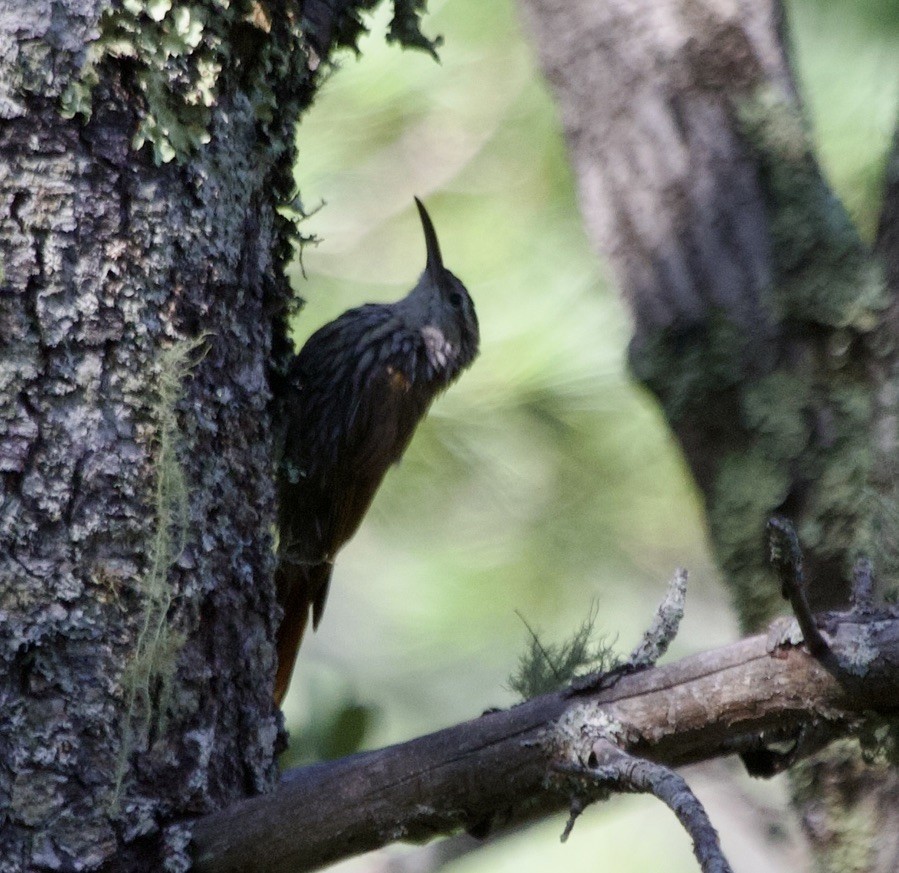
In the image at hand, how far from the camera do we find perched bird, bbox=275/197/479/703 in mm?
3129

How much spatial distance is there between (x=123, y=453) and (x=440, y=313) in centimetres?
192

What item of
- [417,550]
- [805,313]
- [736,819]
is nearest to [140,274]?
[805,313]

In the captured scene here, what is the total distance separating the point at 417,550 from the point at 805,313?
7.10ft

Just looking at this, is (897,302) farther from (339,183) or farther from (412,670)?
(412,670)

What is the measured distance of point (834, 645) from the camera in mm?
1402

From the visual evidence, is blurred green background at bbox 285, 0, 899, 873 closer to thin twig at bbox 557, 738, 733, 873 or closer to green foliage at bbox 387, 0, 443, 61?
green foliage at bbox 387, 0, 443, 61

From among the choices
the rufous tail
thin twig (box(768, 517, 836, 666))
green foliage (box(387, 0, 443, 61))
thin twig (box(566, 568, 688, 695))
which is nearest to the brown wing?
the rufous tail

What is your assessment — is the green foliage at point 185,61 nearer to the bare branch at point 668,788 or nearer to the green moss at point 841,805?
the bare branch at point 668,788

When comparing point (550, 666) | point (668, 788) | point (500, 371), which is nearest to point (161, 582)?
point (550, 666)

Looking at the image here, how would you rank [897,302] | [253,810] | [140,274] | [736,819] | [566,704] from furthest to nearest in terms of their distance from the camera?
[736,819], [897,302], [140,274], [253,810], [566,704]

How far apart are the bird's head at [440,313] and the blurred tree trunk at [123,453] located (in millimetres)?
1593

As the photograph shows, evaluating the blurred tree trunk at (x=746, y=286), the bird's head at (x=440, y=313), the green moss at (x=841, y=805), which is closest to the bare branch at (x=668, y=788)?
the blurred tree trunk at (x=746, y=286)

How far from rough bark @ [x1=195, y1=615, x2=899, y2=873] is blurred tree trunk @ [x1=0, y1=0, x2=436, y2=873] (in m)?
0.14

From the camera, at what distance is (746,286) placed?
3180mm
